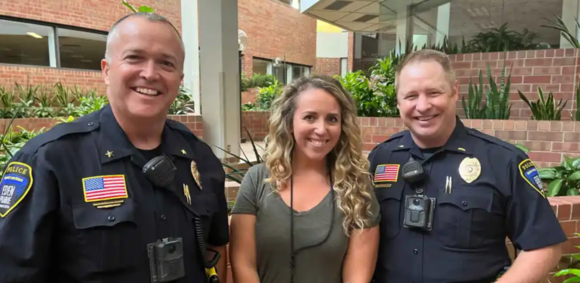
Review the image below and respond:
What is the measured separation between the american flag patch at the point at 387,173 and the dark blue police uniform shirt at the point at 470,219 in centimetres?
5

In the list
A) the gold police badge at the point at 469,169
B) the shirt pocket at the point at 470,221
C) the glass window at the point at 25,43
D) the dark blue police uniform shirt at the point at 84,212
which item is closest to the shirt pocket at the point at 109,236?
the dark blue police uniform shirt at the point at 84,212

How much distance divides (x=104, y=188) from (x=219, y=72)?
4.05 meters

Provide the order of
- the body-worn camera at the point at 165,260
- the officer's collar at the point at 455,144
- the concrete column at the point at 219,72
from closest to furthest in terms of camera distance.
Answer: the body-worn camera at the point at 165,260
the officer's collar at the point at 455,144
the concrete column at the point at 219,72

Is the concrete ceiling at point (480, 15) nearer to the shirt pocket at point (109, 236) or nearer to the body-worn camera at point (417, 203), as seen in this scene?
the body-worn camera at point (417, 203)

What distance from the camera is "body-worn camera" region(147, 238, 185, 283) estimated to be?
1.00m

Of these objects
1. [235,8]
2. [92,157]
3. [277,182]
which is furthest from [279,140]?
[235,8]

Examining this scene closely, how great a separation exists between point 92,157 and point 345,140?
0.90m

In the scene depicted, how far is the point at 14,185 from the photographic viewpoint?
911 millimetres

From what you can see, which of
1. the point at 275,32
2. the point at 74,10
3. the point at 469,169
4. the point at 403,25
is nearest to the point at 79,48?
the point at 74,10

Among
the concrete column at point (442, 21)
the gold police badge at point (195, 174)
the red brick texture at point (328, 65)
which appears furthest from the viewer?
the red brick texture at point (328, 65)

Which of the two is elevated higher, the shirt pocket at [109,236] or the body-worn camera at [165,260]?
the shirt pocket at [109,236]

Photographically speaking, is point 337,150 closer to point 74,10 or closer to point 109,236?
point 109,236

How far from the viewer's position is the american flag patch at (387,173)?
1530 millimetres

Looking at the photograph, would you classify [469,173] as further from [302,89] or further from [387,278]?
[302,89]
